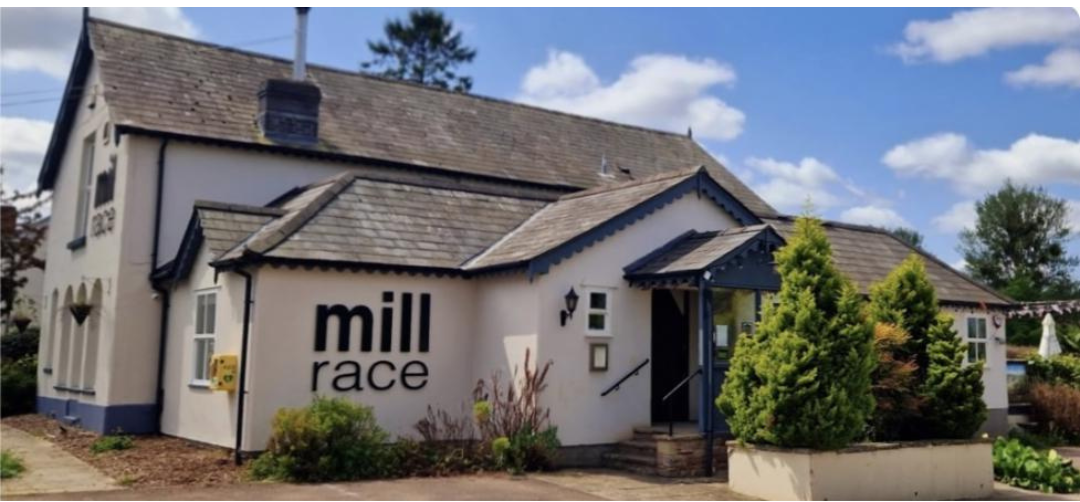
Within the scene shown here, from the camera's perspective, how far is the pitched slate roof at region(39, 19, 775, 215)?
19.3 meters

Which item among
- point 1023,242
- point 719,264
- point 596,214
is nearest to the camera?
point 719,264

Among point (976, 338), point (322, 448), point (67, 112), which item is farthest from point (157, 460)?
point (976, 338)

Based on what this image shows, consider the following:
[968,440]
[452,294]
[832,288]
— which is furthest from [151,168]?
[968,440]

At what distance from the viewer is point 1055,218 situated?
2012 inches

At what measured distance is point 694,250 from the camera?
50.8ft

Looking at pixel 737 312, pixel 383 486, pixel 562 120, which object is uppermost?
pixel 562 120

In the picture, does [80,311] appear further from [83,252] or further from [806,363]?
[806,363]

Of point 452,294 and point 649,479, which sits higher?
point 452,294

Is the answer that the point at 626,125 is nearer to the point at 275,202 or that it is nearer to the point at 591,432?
the point at 275,202

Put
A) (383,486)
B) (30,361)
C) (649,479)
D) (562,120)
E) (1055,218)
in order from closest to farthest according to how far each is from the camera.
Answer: (383,486) < (649,479) < (30,361) < (562,120) < (1055,218)

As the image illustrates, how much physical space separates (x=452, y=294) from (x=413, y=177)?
18.7 ft

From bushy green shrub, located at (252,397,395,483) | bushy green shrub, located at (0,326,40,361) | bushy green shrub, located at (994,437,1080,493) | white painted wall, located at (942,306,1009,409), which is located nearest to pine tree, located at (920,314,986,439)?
bushy green shrub, located at (994,437,1080,493)

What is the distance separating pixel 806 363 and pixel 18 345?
2215cm

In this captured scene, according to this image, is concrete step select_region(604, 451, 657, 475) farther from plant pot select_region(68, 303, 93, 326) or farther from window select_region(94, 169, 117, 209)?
window select_region(94, 169, 117, 209)
